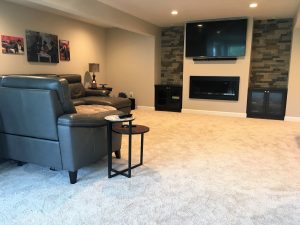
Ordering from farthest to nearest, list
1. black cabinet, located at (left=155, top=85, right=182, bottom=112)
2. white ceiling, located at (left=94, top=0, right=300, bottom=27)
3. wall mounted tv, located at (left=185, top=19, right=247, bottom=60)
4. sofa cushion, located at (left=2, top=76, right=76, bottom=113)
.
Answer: black cabinet, located at (left=155, top=85, right=182, bottom=112), wall mounted tv, located at (left=185, top=19, right=247, bottom=60), white ceiling, located at (left=94, top=0, right=300, bottom=27), sofa cushion, located at (left=2, top=76, right=76, bottom=113)

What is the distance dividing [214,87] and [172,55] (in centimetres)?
164

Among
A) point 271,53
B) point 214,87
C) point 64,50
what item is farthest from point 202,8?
point 64,50

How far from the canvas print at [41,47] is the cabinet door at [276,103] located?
5000 mm

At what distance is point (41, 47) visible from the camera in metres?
5.26

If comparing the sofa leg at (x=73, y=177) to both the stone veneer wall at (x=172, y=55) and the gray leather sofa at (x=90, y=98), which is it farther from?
the stone veneer wall at (x=172, y=55)

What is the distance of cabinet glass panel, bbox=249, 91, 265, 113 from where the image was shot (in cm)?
587

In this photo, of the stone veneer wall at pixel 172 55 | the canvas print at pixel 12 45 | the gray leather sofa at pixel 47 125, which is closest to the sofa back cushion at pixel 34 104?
the gray leather sofa at pixel 47 125

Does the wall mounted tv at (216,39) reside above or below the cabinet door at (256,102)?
above

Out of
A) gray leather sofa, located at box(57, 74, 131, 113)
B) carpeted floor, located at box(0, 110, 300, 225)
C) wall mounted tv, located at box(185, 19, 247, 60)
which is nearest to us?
carpeted floor, located at box(0, 110, 300, 225)

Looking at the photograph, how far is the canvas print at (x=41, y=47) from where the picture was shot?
198 inches

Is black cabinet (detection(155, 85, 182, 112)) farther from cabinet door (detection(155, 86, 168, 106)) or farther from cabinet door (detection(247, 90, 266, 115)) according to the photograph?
cabinet door (detection(247, 90, 266, 115))

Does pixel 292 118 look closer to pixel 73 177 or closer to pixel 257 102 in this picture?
pixel 257 102

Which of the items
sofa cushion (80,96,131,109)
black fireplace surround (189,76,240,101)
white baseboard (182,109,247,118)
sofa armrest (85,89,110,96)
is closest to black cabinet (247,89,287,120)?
white baseboard (182,109,247,118)

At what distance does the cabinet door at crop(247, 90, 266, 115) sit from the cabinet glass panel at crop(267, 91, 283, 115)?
5.8 inches
